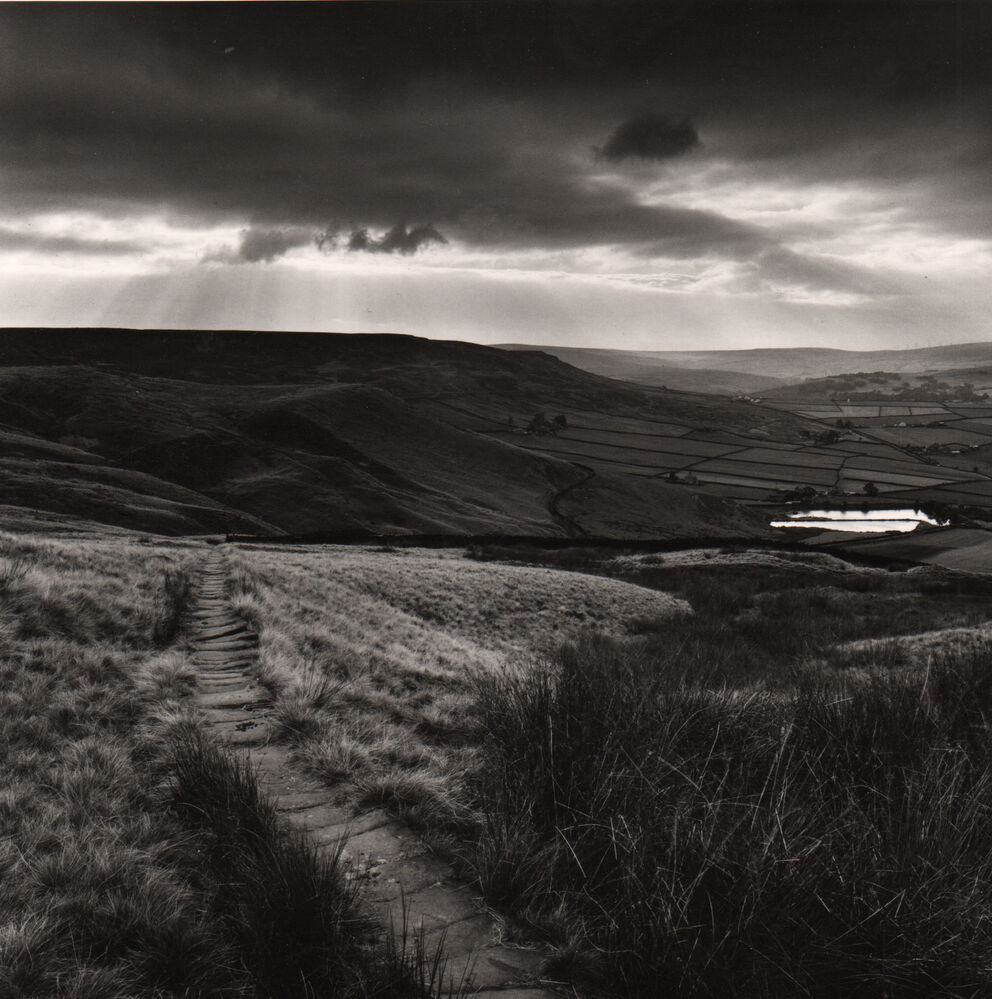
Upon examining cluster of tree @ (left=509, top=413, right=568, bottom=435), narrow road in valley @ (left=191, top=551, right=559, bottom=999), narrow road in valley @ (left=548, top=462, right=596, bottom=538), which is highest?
cluster of tree @ (left=509, top=413, right=568, bottom=435)

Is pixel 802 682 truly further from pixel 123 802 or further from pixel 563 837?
pixel 123 802

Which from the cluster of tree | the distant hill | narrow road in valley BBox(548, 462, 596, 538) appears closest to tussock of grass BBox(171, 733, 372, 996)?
the distant hill

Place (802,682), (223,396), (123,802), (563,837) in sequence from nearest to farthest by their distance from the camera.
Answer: (563,837) → (123,802) → (802,682) → (223,396)

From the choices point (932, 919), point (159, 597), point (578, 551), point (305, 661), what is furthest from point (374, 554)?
point (932, 919)

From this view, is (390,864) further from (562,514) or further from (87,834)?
(562,514)

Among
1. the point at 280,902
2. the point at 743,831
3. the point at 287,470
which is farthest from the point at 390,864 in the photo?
the point at 287,470

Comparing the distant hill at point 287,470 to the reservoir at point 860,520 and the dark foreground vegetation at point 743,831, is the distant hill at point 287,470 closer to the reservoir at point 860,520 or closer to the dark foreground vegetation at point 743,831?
the reservoir at point 860,520

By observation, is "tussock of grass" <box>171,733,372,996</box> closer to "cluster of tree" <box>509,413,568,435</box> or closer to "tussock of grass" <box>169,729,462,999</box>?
"tussock of grass" <box>169,729,462,999</box>
